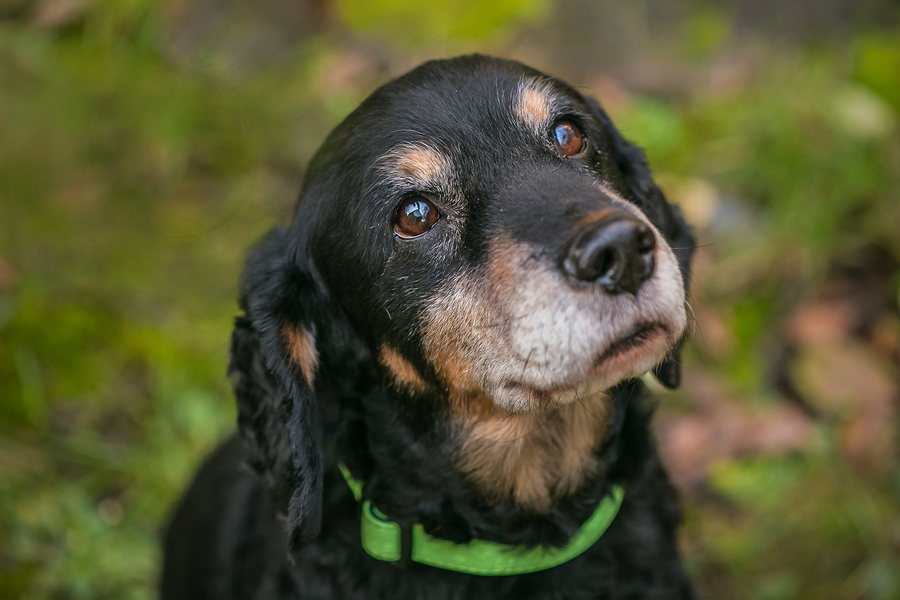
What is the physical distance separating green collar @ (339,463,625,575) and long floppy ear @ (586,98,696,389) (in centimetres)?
70

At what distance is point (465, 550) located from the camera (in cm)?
244

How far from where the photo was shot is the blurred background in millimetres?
4043

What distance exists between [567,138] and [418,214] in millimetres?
588

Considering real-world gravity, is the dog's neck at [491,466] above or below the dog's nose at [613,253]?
below

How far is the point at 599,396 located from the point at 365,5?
13.2 feet

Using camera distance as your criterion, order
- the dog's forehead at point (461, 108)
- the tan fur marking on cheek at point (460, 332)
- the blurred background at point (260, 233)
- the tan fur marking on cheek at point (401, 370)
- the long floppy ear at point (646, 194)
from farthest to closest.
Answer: the blurred background at point (260, 233) < the long floppy ear at point (646, 194) < the tan fur marking on cheek at point (401, 370) < the dog's forehead at point (461, 108) < the tan fur marking on cheek at point (460, 332)

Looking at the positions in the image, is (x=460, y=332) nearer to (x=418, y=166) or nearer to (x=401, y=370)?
(x=401, y=370)

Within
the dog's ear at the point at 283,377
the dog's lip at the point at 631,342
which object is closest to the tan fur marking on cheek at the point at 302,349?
the dog's ear at the point at 283,377

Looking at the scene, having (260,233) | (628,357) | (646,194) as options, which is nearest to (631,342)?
(628,357)

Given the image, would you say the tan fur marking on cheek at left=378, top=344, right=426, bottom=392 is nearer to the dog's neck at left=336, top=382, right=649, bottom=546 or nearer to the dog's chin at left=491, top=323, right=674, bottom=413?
the dog's neck at left=336, top=382, right=649, bottom=546

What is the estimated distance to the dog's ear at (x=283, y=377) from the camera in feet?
7.82

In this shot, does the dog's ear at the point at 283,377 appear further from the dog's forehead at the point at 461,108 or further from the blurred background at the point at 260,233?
the blurred background at the point at 260,233

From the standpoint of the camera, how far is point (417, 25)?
5.70 metres

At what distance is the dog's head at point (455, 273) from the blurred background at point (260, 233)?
1.95 m
